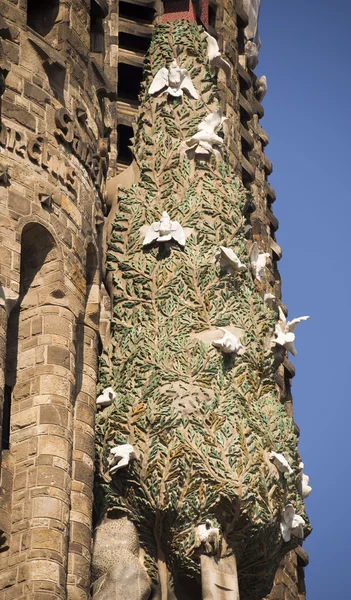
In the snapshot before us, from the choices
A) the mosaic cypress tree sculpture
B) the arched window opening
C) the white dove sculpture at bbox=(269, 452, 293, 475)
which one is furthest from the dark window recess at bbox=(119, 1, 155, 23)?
the white dove sculpture at bbox=(269, 452, 293, 475)

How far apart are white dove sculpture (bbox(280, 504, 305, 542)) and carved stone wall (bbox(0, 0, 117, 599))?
2812mm

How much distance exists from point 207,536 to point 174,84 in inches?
299

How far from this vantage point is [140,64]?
3631 centimetres

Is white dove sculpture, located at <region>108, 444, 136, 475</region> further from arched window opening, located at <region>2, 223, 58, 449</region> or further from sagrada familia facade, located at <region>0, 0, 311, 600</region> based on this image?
arched window opening, located at <region>2, 223, 58, 449</region>

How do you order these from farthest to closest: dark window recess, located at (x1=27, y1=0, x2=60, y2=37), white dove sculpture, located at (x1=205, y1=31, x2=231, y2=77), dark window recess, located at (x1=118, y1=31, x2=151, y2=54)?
dark window recess, located at (x1=118, y1=31, x2=151, y2=54)
white dove sculpture, located at (x1=205, y1=31, x2=231, y2=77)
dark window recess, located at (x1=27, y1=0, x2=60, y2=37)

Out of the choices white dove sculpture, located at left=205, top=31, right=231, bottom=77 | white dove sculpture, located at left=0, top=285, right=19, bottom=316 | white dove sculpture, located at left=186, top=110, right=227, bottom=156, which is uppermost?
white dove sculpture, located at left=205, top=31, right=231, bottom=77

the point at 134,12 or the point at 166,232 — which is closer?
the point at 166,232

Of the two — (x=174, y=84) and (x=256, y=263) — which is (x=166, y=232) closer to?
(x=256, y=263)

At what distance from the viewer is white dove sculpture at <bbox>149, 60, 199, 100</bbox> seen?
3281cm

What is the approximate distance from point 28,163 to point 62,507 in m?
4.73

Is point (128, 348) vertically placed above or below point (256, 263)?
below

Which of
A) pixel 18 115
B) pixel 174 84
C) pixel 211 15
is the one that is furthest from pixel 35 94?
pixel 211 15

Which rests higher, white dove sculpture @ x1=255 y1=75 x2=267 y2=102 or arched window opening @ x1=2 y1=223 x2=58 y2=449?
white dove sculpture @ x1=255 y1=75 x2=267 y2=102

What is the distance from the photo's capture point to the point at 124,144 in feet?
119
